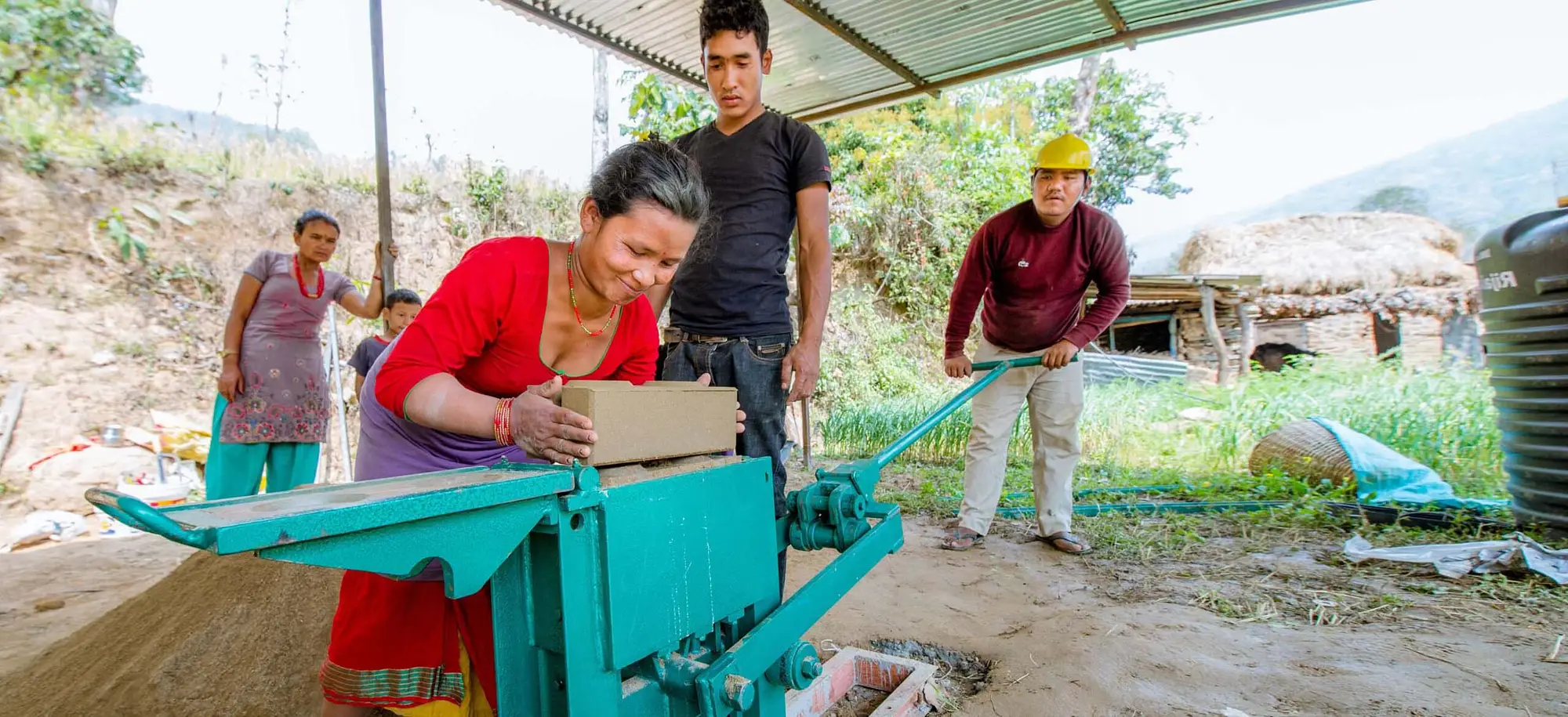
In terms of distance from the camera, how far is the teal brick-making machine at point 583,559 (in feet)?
2.38

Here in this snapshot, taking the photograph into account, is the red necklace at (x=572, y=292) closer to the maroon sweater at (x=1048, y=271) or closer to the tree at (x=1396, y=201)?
the maroon sweater at (x=1048, y=271)

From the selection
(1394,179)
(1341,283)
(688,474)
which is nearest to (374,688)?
(688,474)

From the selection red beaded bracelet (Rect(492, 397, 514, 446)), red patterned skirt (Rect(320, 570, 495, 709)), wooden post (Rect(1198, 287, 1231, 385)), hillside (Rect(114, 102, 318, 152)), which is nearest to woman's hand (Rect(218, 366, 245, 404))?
red patterned skirt (Rect(320, 570, 495, 709))

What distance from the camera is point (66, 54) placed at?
7602 mm

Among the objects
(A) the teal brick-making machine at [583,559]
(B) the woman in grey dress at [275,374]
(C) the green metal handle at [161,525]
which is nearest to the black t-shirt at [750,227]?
(A) the teal brick-making machine at [583,559]

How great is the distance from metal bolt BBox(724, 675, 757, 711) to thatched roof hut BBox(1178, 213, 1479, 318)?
1320 cm

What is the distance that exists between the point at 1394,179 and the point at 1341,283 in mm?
66017

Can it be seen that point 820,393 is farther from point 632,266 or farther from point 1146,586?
point 632,266

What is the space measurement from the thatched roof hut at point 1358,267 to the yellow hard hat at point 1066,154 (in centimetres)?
1049

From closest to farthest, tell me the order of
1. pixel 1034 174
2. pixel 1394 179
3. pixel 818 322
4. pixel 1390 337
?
1. pixel 818 322
2. pixel 1034 174
3. pixel 1390 337
4. pixel 1394 179

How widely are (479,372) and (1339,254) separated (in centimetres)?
1452

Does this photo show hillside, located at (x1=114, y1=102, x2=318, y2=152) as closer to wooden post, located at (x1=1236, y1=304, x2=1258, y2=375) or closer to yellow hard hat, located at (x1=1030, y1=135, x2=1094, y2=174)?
yellow hard hat, located at (x1=1030, y1=135, x2=1094, y2=174)

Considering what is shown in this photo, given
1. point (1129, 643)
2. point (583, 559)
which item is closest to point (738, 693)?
point (583, 559)

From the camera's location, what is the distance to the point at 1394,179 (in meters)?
→ 59.9
